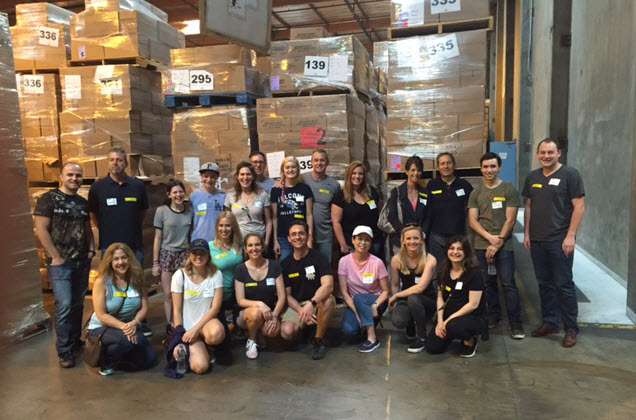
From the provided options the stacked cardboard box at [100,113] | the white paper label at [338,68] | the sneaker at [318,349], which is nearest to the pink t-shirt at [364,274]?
the sneaker at [318,349]

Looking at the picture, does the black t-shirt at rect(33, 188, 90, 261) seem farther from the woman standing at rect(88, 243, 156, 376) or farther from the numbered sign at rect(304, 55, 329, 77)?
the numbered sign at rect(304, 55, 329, 77)

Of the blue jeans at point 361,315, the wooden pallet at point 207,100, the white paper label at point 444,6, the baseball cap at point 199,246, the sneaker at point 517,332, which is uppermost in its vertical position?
the white paper label at point 444,6

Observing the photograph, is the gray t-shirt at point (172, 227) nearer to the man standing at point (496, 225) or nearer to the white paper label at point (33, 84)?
the man standing at point (496, 225)

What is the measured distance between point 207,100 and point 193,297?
2748 mm

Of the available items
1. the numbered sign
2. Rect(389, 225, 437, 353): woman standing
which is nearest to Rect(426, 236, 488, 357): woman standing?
Rect(389, 225, 437, 353): woman standing

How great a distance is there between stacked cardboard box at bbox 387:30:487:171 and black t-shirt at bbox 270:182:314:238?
117cm

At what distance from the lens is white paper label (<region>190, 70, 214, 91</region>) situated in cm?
587

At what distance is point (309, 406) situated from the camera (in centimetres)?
328

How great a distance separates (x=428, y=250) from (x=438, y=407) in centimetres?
186

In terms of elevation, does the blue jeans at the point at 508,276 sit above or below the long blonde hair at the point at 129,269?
below

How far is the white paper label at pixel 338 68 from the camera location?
567 centimetres

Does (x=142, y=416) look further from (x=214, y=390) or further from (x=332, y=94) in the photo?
(x=332, y=94)

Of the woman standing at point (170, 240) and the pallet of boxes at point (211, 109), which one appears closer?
the woman standing at point (170, 240)

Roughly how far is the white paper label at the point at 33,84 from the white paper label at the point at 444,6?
5.03 m
